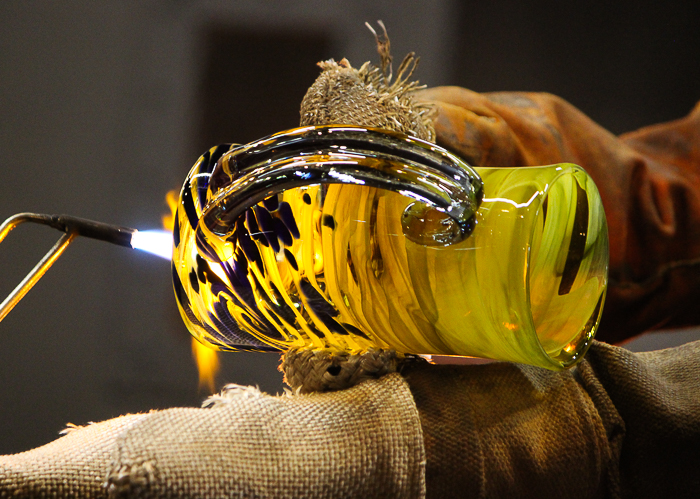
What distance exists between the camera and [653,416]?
0.73ft

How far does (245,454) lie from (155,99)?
0.35 m

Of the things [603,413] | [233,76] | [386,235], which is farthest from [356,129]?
[233,76]

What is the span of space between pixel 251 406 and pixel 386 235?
7cm

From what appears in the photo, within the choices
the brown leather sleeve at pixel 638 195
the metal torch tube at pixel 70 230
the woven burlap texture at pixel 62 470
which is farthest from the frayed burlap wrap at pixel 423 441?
the brown leather sleeve at pixel 638 195

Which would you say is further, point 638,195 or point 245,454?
point 638,195

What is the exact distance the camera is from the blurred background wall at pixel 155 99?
422mm

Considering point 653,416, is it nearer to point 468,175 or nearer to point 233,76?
point 468,175

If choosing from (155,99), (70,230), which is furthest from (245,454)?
(155,99)

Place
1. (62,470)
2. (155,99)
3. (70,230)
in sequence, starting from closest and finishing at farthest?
1. (62,470)
2. (70,230)
3. (155,99)

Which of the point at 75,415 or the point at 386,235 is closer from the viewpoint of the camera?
the point at 386,235

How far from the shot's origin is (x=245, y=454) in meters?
0.17

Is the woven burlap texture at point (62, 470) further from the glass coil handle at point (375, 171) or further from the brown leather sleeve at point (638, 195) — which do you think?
the brown leather sleeve at point (638, 195)

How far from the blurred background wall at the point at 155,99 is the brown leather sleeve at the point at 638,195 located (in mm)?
22

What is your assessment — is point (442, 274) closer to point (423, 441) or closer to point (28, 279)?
point (423, 441)
